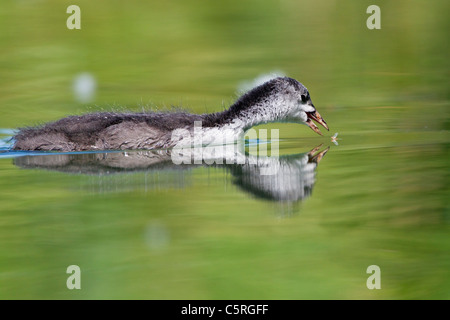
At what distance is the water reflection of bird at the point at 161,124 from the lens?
9.16 meters

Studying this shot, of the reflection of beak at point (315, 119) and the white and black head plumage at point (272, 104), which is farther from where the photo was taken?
the reflection of beak at point (315, 119)

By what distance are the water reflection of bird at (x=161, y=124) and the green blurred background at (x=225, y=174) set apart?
0.62 metres

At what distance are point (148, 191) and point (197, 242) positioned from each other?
1.52m

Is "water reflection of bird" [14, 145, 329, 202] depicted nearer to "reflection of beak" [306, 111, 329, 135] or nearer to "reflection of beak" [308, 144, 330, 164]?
"reflection of beak" [308, 144, 330, 164]

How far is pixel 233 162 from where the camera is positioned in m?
8.58

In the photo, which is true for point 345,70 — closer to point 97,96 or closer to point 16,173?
point 97,96

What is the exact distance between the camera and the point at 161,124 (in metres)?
9.30

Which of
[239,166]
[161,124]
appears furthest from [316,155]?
[161,124]

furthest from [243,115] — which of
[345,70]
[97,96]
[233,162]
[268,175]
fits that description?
[345,70]

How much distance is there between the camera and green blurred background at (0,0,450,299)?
200 inches

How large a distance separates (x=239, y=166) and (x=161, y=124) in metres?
1.41

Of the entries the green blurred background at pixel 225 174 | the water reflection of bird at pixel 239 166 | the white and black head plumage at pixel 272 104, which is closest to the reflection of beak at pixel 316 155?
the water reflection of bird at pixel 239 166

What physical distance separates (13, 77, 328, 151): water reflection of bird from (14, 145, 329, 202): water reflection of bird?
163 mm

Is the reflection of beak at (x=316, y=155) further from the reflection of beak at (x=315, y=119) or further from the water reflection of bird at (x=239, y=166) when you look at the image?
Answer: the reflection of beak at (x=315, y=119)
